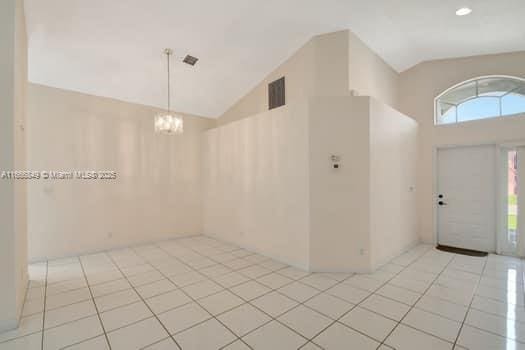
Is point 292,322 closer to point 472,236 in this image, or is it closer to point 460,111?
point 472,236

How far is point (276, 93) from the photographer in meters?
4.84

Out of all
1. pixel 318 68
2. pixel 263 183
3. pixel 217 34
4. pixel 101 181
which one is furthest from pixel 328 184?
pixel 101 181

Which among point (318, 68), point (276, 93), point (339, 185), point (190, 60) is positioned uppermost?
point (190, 60)

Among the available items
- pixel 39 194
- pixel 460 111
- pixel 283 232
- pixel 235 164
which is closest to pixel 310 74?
pixel 235 164

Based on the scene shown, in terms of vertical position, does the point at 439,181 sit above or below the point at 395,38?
below

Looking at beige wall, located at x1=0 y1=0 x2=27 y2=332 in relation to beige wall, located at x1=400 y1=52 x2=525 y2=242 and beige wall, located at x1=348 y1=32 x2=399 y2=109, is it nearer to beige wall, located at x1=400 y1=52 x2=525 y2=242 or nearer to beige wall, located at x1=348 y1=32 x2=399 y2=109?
beige wall, located at x1=348 y1=32 x2=399 y2=109

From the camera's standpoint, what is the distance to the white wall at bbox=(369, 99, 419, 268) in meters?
3.64

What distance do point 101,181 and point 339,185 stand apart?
456 cm

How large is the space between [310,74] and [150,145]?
3.78 metres

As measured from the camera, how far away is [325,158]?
356 centimetres

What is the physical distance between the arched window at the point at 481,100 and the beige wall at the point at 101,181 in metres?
5.84

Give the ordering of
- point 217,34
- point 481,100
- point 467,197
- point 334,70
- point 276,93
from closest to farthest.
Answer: point 217,34 < point 334,70 < point 481,100 < point 467,197 < point 276,93
